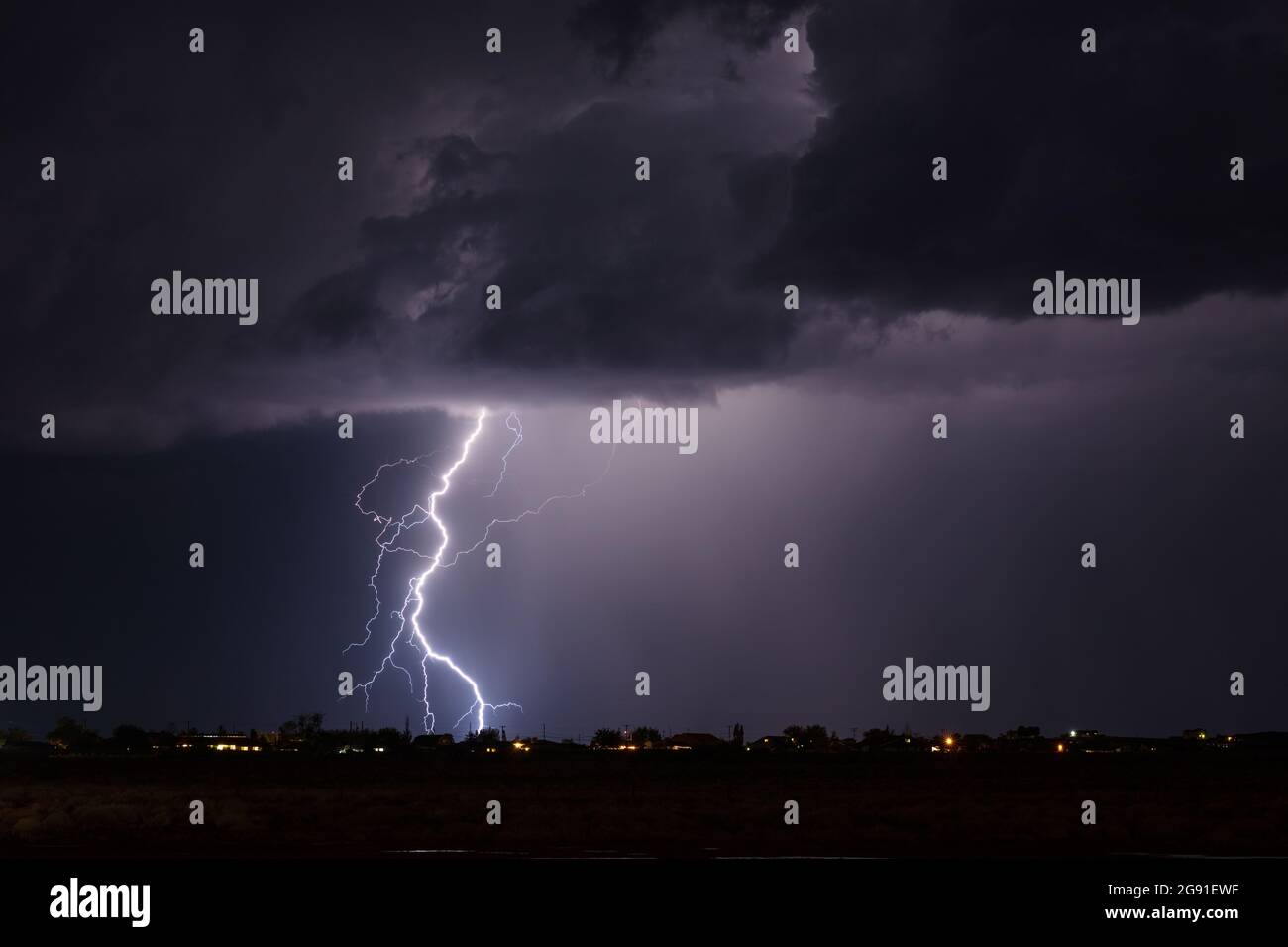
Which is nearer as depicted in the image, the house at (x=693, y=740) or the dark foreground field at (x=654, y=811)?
the dark foreground field at (x=654, y=811)

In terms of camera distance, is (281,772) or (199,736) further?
(199,736)

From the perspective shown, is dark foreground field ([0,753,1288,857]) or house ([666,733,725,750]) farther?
house ([666,733,725,750])

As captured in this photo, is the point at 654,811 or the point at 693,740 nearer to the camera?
the point at 654,811
